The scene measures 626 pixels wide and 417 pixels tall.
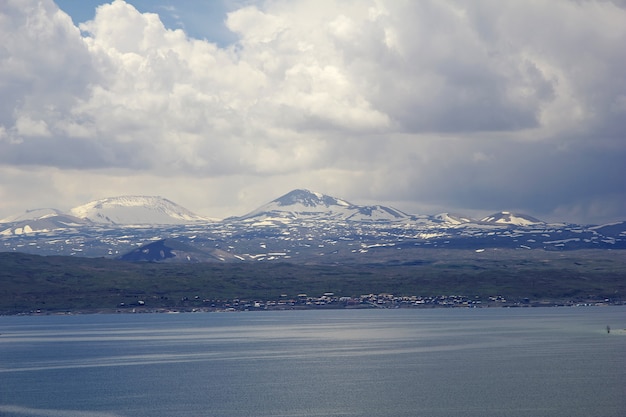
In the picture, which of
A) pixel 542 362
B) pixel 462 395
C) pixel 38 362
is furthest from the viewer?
pixel 38 362

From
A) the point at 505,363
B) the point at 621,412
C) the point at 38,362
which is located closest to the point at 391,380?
the point at 505,363

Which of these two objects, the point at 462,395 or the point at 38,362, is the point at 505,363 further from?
the point at 38,362

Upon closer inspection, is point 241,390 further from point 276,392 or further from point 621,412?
point 621,412

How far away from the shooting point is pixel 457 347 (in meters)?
189

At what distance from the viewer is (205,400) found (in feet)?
402

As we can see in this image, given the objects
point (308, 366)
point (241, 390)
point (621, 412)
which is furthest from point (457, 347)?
point (621, 412)

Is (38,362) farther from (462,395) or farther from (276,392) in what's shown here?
(462,395)

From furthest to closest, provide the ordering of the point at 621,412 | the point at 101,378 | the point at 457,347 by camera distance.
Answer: the point at 457,347 < the point at 101,378 < the point at 621,412

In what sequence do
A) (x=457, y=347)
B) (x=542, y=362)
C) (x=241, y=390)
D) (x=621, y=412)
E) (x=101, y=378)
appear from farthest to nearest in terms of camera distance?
(x=457, y=347)
(x=542, y=362)
(x=101, y=378)
(x=241, y=390)
(x=621, y=412)

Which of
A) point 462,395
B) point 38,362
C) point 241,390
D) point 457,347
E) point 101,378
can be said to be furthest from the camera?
point 457,347

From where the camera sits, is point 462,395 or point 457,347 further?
point 457,347

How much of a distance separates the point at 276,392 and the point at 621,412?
156ft

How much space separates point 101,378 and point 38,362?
3433cm

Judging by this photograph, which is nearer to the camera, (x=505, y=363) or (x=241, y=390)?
(x=241, y=390)
